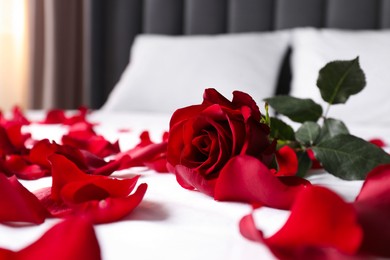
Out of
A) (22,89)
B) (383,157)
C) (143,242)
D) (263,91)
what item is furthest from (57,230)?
(22,89)

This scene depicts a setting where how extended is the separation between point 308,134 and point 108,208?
34 cm

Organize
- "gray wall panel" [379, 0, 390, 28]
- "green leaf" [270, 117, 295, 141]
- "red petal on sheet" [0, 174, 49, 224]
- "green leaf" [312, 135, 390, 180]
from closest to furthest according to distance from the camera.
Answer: "red petal on sheet" [0, 174, 49, 224] < "green leaf" [312, 135, 390, 180] < "green leaf" [270, 117, 295, 141] < "gray wall panel" [379, 0, 390, 28]

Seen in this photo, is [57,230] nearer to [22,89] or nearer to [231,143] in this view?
[231,143]

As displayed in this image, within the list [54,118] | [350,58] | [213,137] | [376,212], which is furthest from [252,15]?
[376,212]

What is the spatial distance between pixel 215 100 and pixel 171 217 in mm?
144

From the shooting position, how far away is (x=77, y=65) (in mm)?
2801

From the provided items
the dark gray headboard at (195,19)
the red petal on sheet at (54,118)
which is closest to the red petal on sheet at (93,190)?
Result: the red petal on sheet at (54,118)

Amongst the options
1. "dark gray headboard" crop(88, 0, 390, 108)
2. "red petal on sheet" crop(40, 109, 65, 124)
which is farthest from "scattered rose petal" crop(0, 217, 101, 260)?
"dark gray headboard" crop(88, 0, 390, 108)

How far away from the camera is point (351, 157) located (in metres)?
0.61

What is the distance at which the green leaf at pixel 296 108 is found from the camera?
737 millimetres

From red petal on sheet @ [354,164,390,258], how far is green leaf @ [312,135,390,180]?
0.12 metres

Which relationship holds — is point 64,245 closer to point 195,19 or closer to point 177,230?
point 177,230

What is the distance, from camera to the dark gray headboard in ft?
6.72

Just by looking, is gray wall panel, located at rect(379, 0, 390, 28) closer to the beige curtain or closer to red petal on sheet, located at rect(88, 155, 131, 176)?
the beige curtain
